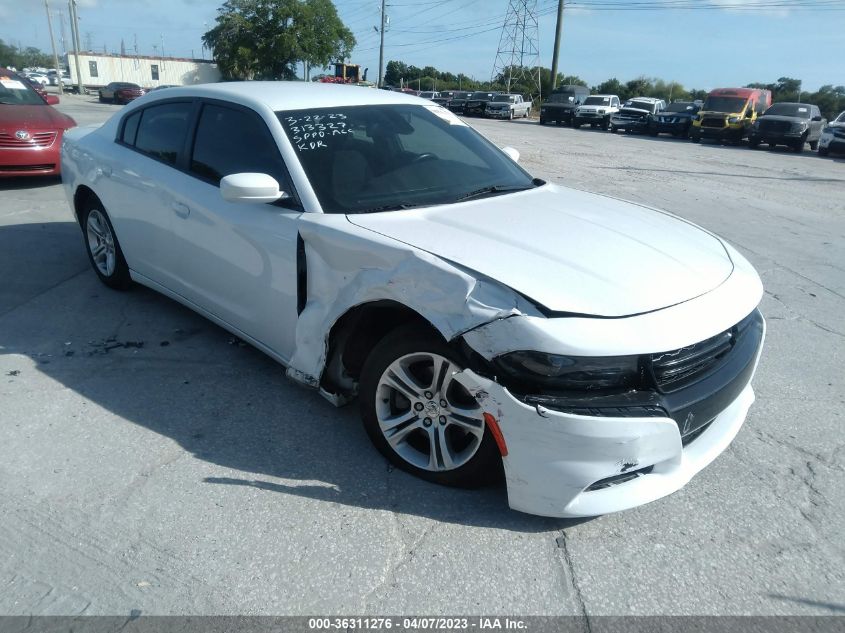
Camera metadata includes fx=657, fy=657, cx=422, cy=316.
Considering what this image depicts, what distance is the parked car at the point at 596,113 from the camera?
3231 cm

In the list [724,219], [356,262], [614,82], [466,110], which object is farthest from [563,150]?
[614,82]

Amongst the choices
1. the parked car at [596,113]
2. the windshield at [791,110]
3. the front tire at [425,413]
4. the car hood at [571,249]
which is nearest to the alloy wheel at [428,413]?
the front tire at [425,413]

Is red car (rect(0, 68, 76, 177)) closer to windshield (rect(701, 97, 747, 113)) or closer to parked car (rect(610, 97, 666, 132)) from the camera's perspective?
windshield (rect(701, 97, 747, 113))

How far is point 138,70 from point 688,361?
82.6 m

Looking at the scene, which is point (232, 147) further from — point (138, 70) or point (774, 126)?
point (138, 70)

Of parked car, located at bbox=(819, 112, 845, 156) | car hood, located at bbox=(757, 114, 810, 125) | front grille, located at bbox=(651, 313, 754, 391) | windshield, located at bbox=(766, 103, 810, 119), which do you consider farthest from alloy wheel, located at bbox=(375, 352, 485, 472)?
windshield, located at bbox=(766, 103, 810, 119)

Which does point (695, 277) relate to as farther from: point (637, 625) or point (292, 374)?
point (292, 374)

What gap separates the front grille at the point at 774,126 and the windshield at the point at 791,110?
3.40 ft

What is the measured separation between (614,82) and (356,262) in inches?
2938

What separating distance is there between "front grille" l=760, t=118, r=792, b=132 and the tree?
41.0m

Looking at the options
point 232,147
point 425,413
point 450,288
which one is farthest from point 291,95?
point 425,413

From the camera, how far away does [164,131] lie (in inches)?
172

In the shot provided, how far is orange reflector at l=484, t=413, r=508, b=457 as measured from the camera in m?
2.47

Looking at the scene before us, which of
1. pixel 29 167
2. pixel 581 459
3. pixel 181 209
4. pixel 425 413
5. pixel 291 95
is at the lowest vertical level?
pixel 29 167
